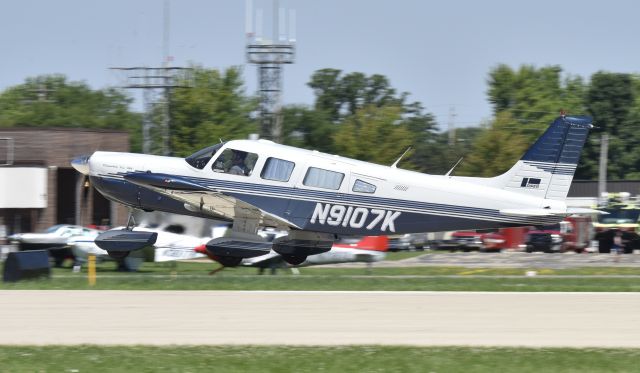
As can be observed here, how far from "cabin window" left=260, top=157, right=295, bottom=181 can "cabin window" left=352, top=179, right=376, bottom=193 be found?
4.57 feet

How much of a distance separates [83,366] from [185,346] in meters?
1.60

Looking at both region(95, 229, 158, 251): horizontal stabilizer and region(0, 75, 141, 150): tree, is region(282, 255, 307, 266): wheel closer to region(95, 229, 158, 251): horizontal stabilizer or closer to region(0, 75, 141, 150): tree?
region(95, 229, 158, 251): horizontal stabilizer

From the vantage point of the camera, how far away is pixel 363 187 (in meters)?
21.2

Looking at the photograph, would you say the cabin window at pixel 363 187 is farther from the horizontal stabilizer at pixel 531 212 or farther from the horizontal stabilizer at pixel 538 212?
the horizontal stabilizer at pixel 531 212

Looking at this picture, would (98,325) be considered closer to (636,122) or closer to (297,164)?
(297,164)

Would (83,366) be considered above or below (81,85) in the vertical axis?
below

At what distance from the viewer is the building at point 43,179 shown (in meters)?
45.4

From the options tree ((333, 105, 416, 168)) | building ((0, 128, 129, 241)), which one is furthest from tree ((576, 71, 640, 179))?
building ((0, 128, 129, 241))

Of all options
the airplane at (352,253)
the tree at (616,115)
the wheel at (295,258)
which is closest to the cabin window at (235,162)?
the wheel at (295,258)

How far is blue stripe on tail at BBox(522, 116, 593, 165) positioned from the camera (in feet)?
71.1

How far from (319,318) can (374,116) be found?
185 ft

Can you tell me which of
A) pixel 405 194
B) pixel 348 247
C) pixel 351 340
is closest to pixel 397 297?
pixel 405 194

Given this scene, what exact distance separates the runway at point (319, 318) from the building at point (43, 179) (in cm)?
2683

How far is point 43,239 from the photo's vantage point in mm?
33844
